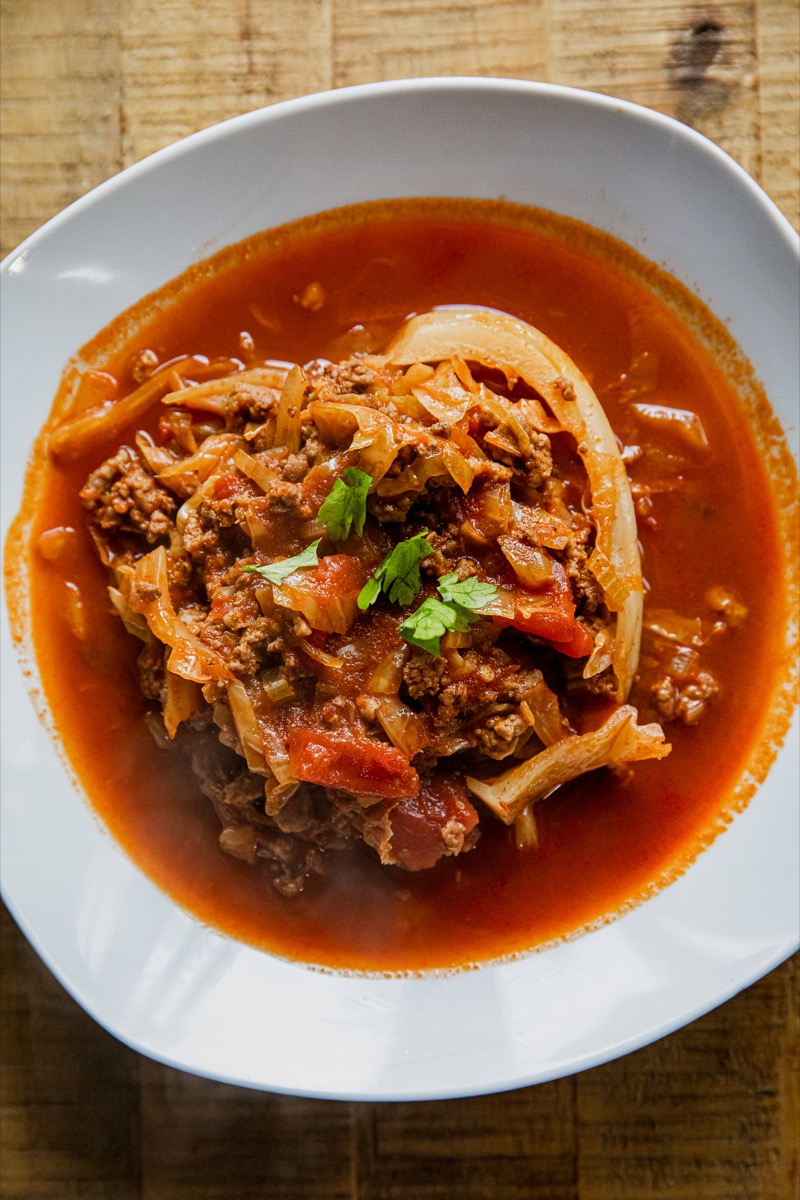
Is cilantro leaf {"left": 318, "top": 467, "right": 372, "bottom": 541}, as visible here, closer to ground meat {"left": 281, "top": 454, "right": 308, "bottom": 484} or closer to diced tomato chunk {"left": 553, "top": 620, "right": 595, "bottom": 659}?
ground meat {"left": 281, "top": 454, "right": 308, "bottom": 484}

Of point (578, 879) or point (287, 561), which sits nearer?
point (287, 561)

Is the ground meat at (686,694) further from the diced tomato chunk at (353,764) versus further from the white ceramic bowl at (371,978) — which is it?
the diced tomato chunk at (353,764)

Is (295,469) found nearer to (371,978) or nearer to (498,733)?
(498,733)

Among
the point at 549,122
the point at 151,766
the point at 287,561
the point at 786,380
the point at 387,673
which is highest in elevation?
the point at 549,122

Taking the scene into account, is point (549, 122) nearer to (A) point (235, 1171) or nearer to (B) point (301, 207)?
(B) point (301, 207)

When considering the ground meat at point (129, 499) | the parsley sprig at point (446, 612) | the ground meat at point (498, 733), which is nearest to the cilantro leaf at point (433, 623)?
the parsley sprig at point (446, 612)

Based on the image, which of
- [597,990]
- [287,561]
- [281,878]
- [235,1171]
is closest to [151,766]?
[281,878]
